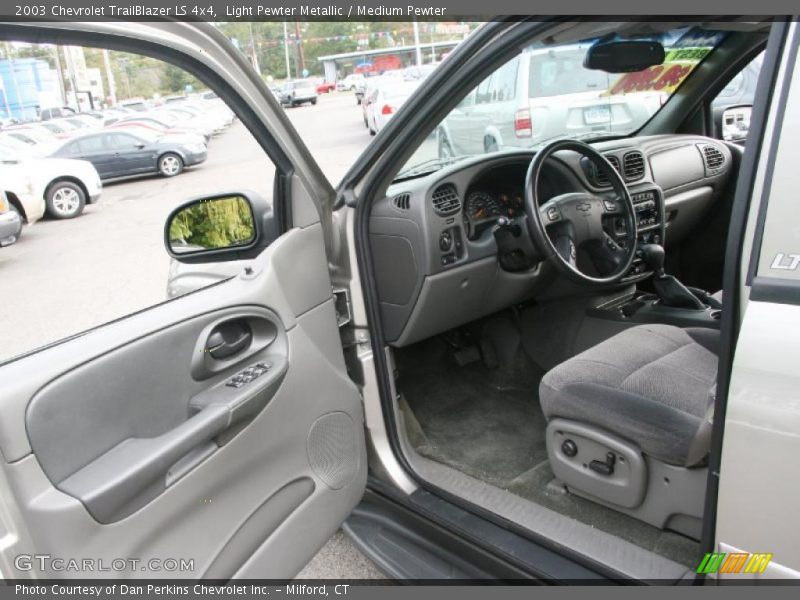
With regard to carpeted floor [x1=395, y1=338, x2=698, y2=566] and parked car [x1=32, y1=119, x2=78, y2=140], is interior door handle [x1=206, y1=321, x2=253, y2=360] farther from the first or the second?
carpeted floor [x1=395, y1=338, x2=698, y2=566]

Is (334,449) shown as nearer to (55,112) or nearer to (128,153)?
(128,153)

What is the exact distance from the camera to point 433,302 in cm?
251

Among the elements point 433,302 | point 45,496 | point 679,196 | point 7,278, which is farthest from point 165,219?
point 679,196

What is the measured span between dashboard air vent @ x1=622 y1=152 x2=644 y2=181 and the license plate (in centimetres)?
63

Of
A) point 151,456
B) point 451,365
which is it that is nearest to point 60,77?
point 151,456

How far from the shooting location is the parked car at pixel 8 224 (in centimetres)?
133

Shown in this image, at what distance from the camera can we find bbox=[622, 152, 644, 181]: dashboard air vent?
3223mm

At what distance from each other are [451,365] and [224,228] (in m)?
1.70

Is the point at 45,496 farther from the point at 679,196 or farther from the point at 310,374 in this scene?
the point at 679,196

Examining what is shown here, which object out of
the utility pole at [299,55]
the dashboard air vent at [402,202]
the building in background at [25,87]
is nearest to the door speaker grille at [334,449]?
the dashboard air vent at [402,202]

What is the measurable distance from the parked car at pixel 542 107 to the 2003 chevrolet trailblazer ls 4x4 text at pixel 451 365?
39mm

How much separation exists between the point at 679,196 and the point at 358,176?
2.16m

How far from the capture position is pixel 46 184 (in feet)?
4.78

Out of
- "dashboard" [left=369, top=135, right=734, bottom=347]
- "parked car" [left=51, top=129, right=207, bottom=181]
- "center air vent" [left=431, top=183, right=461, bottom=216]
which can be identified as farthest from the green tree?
"center air vent" [left=431, top=183, right=461, bottom=216]
